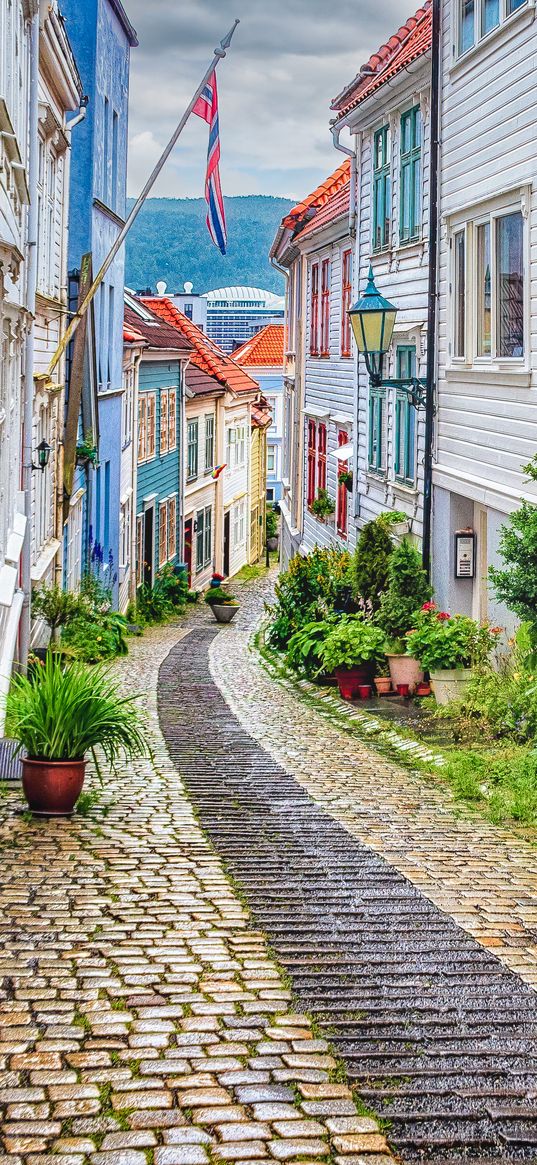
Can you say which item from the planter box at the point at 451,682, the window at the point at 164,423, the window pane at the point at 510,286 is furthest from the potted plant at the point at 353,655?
the window at the point at 164,423

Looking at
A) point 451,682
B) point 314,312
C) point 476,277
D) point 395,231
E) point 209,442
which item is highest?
point 314,312

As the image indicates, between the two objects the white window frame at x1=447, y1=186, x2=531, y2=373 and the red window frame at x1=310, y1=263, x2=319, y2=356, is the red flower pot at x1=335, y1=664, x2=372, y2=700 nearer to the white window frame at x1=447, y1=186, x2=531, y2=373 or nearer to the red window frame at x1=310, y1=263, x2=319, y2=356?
the white window frame at x1=447, y1=186, x2=531, y2=373

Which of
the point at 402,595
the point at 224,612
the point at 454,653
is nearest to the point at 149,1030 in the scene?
the point at 454,653

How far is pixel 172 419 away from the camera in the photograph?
3397 centimetres

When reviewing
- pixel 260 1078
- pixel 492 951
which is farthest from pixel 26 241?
pixel 260 1078

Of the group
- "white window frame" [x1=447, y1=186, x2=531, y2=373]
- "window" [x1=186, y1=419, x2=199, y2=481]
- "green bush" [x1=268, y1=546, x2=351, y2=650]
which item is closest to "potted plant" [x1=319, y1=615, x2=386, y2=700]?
"green bush" [x1=268, y1=546, x2=351, y2=650]

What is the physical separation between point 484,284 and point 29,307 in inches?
176

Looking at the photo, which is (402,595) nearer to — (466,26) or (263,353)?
(466,26)

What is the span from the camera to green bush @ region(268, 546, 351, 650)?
58.8 feet

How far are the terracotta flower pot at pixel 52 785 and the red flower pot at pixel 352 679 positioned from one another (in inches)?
293

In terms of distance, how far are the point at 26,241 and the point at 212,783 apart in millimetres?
5952

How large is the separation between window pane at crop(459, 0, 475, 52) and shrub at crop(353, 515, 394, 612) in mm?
5764

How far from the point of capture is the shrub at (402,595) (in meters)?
14.6

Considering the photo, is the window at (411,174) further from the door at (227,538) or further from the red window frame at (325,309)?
the door at (227,538)
